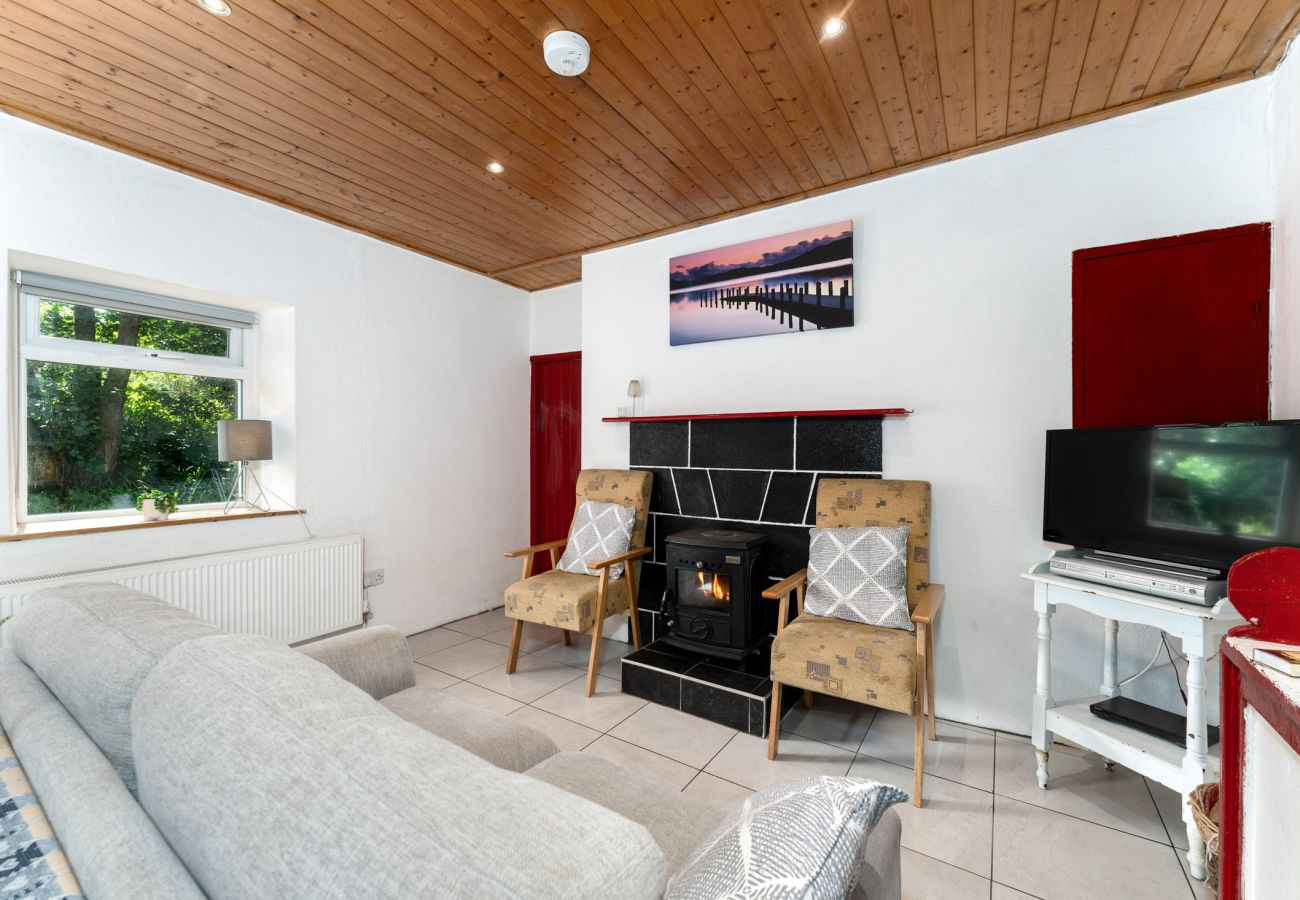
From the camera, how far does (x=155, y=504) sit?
280 centimetres

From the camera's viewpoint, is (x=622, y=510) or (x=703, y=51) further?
(x=622, y=510)

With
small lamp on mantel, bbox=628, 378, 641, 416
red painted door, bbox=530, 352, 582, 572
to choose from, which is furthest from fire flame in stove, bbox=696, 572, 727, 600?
red painted door, bbox=530, 352, 582, 572

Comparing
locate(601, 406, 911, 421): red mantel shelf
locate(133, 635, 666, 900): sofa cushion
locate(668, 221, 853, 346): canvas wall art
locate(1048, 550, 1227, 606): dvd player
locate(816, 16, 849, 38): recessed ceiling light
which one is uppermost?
locate(816, 16, 849, 38): recessed ceiling light

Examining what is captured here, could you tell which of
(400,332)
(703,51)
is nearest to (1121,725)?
(703,51)

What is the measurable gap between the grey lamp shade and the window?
312mm

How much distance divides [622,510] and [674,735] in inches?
50.0

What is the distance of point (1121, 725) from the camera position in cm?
196

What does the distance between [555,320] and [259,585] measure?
108 inches

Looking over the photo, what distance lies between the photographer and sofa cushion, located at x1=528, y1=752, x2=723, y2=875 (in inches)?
45.7

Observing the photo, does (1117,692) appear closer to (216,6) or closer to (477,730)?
(477,730)

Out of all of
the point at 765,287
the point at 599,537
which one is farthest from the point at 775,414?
the point at 599,537

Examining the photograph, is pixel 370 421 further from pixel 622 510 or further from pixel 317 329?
pixel 622 510

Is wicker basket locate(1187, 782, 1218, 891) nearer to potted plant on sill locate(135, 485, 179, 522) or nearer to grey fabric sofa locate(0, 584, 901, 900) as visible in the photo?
grey fabric sofa locate(0, 584, 901, 900)

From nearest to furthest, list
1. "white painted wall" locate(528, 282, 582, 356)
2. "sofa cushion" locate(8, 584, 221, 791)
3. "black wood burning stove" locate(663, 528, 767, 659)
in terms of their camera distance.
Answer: "sofa cushion" locate(8, 584, 221, 791) → "black wood burning stove" locate(663, 528, 767, 659) → "white painted wall" locate(528, 282, 582, 356)
